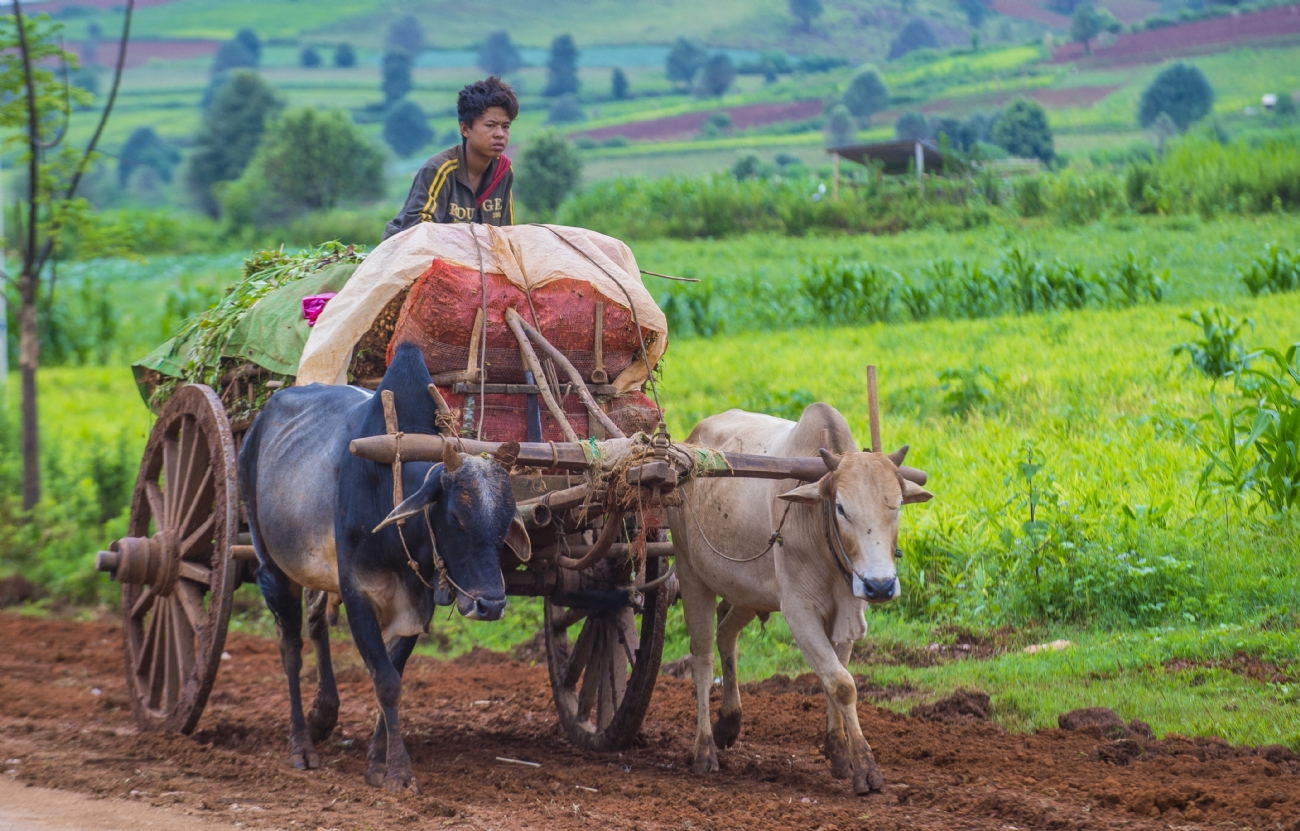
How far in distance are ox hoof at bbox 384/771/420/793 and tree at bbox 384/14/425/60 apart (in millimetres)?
99354

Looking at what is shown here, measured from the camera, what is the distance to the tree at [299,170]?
54438 mm

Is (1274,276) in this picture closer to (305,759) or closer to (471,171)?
(471,171)

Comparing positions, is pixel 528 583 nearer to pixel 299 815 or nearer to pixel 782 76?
pixel 299 815

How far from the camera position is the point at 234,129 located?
6731cm

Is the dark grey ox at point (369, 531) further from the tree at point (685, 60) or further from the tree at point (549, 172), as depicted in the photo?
the tree at point (685, 60)

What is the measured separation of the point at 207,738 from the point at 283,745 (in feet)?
1.28

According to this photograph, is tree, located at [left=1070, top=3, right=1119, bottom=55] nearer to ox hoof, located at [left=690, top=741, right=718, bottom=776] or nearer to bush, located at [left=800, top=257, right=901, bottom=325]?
bush, located at [left=800, top=257, right=901, bottom=325]

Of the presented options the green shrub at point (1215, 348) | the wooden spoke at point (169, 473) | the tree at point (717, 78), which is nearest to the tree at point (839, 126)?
the tree at point (717, 78)

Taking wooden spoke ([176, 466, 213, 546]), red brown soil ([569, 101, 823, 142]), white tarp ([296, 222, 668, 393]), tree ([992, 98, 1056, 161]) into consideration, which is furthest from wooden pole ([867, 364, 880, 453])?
red brown soil ([569, 101, 823, 142])

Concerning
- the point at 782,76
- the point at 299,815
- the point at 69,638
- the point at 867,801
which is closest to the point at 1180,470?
the point at 867,801

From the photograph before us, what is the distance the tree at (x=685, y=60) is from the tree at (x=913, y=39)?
1258 centimetres

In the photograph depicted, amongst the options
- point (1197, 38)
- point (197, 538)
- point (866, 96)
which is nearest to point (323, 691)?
point (197, 538)

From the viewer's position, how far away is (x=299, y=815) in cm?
459

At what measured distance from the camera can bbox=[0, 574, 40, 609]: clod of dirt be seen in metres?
10.6
